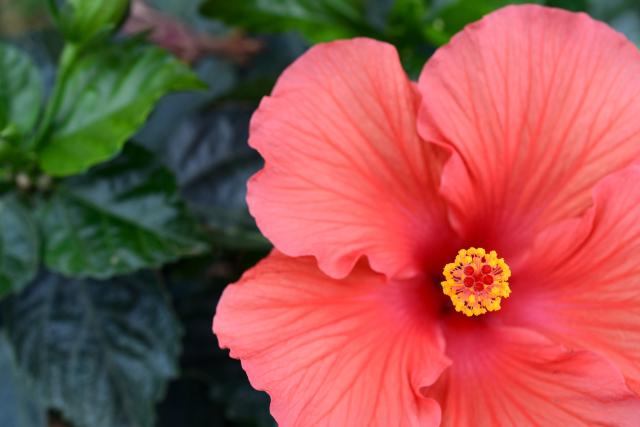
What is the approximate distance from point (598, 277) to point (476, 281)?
0.15 metres

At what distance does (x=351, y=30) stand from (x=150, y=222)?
19.9 inches

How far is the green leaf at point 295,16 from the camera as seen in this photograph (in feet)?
4.93

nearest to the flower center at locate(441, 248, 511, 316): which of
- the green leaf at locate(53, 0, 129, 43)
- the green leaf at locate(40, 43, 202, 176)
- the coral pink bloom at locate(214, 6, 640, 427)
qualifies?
the coral pink bloom at locate(214, 6, 640, 427)

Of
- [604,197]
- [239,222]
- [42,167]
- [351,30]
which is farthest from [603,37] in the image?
[42,167]

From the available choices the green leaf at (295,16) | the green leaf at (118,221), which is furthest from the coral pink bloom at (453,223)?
the green leaf at (295,16)

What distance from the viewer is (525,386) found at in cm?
106

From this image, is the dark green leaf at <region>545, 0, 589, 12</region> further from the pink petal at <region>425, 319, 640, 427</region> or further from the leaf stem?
the leaf stem

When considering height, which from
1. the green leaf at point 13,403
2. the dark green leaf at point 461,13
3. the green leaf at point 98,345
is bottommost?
the green leaf at point 13,403

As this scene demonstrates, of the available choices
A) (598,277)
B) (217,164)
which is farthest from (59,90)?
(598,277)

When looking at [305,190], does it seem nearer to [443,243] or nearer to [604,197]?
[443,243]

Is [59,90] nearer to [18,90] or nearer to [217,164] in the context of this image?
[18,90]

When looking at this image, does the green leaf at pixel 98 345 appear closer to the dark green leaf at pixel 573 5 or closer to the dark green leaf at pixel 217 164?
the dark green leaf at pixel 217 164

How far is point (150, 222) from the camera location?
4.55 feet

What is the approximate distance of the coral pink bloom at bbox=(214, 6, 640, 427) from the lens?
1.03 metres
